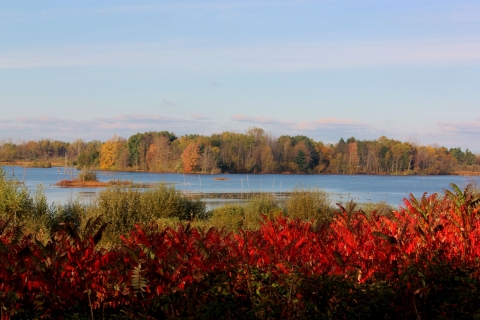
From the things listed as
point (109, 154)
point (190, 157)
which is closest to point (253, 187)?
point (190, 157)

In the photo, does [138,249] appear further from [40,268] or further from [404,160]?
[404,160]

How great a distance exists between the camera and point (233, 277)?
13.4 ft

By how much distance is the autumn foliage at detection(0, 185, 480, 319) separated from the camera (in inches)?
149

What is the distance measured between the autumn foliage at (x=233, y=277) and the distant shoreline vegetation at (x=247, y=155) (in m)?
63.5

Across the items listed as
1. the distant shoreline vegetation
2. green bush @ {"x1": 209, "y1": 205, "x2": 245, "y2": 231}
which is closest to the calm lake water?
green bush @ {"x1": 209, "y1": 205, "x2": 245, "y2": 231}

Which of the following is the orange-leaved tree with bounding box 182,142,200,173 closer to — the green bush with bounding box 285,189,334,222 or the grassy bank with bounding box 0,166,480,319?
the green bush with bounding box 285,189,334,222

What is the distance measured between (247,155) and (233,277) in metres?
72.1

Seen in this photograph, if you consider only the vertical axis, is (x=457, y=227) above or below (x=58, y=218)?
above

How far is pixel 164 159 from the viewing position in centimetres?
7150

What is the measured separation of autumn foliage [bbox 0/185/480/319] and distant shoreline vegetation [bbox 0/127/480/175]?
63.5 metres

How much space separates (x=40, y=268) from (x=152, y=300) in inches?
31.7

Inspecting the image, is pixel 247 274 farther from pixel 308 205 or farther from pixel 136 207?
pixel 308 205

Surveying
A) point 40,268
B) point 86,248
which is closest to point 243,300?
point 86,248

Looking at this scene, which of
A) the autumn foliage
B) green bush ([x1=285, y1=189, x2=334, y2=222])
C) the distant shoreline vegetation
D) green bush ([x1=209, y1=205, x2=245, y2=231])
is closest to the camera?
the autumn foliage
